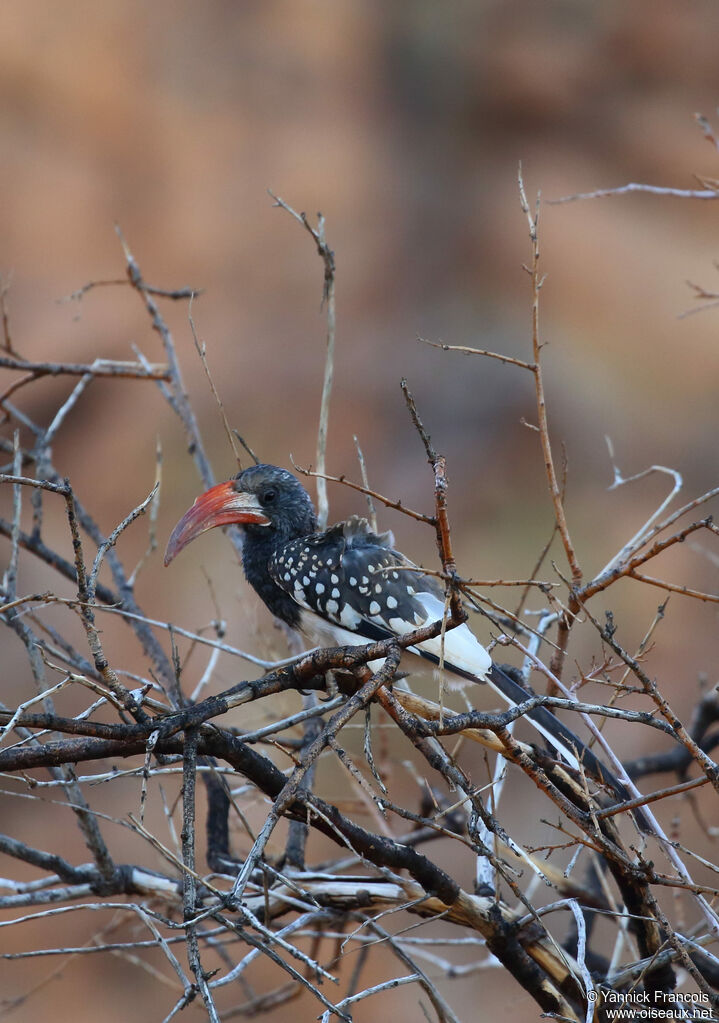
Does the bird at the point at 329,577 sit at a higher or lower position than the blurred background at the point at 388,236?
lower

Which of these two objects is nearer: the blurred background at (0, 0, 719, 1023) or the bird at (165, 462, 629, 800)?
the bird at (165, 462, 629, 800)

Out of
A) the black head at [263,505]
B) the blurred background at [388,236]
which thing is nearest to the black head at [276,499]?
the black head at [263,505]

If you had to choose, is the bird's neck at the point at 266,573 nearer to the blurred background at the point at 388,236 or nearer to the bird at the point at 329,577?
the bird at the point at 329,577

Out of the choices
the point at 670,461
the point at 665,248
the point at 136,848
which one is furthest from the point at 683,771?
the point at 665,248

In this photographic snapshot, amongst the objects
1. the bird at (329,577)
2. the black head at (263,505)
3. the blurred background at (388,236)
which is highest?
the blurred background at (388,236)

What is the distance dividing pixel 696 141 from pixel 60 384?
175 inches

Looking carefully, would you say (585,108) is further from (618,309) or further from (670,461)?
(670,461)

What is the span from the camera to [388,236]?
613 centimetres

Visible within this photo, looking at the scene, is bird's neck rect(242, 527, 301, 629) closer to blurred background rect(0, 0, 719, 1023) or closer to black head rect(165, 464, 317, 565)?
black head rect(165, 464, 317, 565)

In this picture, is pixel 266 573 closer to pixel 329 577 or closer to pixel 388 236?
pixel 329 577

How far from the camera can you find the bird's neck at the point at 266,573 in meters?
2.16

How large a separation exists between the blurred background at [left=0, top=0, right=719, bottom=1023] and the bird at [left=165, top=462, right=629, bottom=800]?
3.12m

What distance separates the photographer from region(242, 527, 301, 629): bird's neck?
7.10ft

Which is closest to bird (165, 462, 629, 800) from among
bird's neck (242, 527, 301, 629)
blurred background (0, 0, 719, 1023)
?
bird's neck (242, 527, 301, 629)
